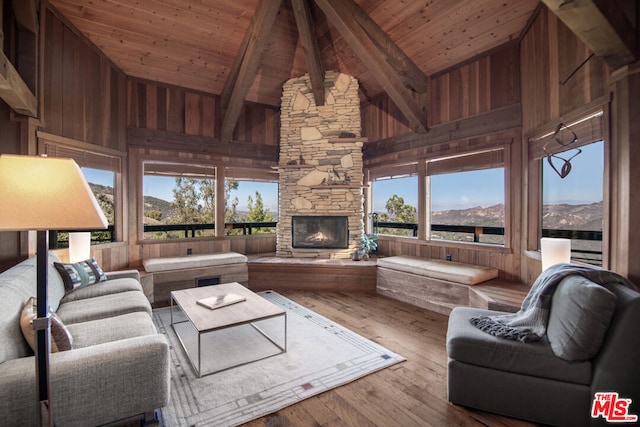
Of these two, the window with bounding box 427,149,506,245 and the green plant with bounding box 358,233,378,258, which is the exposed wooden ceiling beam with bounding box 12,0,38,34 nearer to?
the green plant with bounding box 358,233,378,258

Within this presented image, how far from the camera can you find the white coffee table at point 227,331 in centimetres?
262

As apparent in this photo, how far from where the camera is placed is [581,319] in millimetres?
1812

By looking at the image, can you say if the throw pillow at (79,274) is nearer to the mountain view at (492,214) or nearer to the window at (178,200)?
the mountain view at (492,214)

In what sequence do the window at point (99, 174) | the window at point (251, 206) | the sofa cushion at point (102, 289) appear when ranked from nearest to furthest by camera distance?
the sofa cushion at point (102, 289) → the window at point (99, 174) → the window at point (251, 206)

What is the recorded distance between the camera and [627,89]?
7.29ft

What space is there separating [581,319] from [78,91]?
17.9 feet

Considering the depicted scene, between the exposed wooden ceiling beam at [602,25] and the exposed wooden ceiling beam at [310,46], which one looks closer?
the exposed wooden ceiling beam at [602,25]

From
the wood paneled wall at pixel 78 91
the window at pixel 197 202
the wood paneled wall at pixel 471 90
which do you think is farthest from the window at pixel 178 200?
the wood paneled wall at pixel 471 90

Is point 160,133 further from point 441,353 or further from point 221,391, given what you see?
point 441,353

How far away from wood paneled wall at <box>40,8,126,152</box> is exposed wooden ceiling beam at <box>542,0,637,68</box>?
4758 mm

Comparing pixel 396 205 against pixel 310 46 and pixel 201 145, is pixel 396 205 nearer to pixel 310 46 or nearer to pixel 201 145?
pixel 310 46

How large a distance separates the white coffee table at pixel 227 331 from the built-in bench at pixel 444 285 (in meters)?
1.83

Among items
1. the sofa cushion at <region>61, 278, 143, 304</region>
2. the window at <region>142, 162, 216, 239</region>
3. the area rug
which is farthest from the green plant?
the sofa cushion at <region>61, 278, 143, 304</region>

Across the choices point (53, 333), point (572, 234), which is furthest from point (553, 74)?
point (53, 333)
